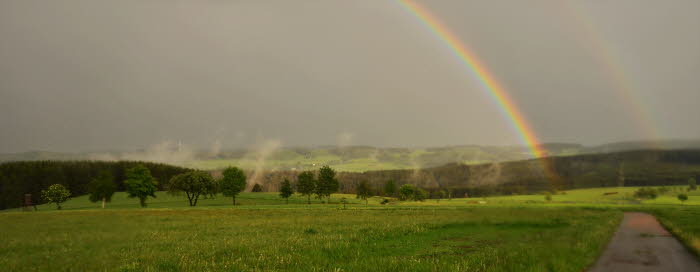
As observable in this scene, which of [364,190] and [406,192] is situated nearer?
[364,190]

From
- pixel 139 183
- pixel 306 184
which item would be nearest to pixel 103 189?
pixel 139 183

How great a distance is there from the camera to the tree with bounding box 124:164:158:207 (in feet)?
351

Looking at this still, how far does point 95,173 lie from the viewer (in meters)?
191

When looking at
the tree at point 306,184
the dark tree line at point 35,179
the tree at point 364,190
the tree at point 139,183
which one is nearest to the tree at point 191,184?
the tree at point 139,183

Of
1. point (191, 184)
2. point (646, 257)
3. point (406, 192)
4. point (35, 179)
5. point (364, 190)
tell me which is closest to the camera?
point (646, 257)

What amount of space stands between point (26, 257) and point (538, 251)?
26907mm

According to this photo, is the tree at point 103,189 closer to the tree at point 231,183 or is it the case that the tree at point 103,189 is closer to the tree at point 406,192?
the tree at point 231,183

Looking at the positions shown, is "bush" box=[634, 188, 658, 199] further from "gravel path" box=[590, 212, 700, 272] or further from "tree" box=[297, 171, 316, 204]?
"gravel path" box=[590, 212, 700, 272]

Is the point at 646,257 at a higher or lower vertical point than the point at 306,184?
lower

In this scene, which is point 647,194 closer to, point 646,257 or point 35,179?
point 646,257

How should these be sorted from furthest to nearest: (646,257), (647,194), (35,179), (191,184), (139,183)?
1. (647,194)
2. (35,179)
3. (191,184)
4. (139,183)
5. (646,257)

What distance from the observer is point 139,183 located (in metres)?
108

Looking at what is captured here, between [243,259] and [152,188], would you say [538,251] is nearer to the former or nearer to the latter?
[243,259]

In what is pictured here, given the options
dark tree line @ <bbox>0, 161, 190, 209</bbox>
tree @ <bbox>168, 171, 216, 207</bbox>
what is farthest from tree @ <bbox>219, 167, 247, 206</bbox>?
dark tree line @ <bbox>0, 161, 190, 209</bbox>
